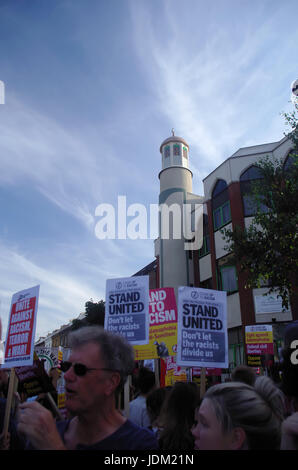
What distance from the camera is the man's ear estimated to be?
2.19 metres

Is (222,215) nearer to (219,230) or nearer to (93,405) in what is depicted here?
(219,230)

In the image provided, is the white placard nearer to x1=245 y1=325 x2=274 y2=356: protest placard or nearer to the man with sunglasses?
x1=245 y1=325 x2=274 y2=356: protest placard

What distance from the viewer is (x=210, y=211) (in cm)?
2795

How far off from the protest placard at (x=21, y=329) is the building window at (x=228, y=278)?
20.3 meters

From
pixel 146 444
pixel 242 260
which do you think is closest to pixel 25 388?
pixel 146 444

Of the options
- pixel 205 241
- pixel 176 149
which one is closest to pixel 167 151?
pixel 176 149

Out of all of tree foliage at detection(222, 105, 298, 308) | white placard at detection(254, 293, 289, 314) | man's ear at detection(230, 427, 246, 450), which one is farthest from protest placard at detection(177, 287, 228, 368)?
white placard at detection(254, 293, 289, 314)

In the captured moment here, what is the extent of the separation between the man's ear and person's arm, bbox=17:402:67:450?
3.22ft

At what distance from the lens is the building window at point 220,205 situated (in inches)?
1034

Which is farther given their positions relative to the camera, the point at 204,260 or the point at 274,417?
the point at 204,260

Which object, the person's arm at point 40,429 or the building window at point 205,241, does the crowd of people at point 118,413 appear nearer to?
the person's arm at point 40,429

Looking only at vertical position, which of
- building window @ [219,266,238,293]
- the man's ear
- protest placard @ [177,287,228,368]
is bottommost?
the man's ear
